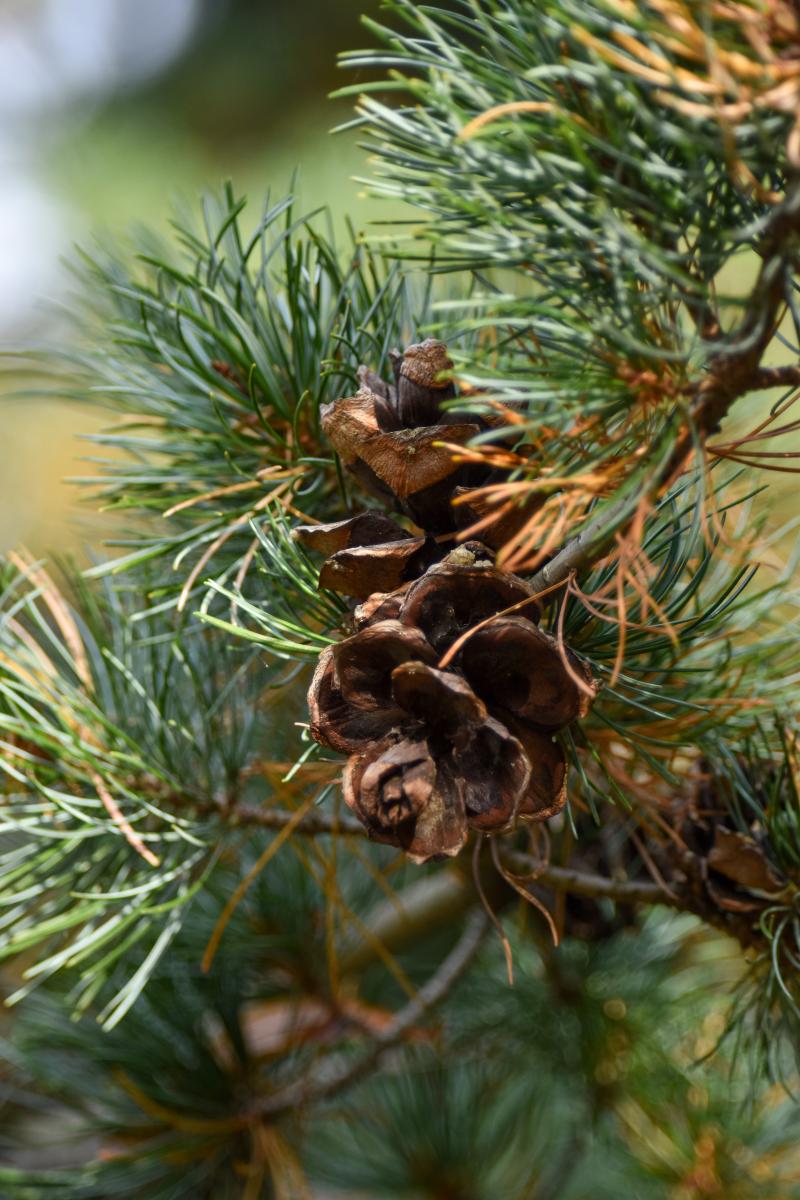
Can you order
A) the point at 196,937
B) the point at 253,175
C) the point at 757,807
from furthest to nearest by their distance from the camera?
the point at 253,175 → the point at 196,937 → the point at 757,807

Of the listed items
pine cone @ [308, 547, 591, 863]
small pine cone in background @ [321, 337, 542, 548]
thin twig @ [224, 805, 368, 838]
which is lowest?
thin twig @ [224, 805, 368, 838]

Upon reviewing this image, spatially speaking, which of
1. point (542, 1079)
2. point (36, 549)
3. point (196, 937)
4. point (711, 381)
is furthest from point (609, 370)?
point (36, 549)

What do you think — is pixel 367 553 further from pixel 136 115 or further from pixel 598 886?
pixel 136 115

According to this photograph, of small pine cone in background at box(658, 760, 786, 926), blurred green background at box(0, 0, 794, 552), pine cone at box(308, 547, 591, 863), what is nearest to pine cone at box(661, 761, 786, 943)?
small pine cone in background at box(658, 760, 786, 926)

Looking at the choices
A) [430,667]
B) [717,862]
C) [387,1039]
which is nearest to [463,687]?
[430,667]

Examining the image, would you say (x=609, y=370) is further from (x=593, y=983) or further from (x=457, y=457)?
(x=593, y=983)

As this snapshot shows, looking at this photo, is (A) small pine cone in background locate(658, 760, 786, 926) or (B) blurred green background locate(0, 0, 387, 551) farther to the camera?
(B) blurred green background locate(0, 0, 387, 551)

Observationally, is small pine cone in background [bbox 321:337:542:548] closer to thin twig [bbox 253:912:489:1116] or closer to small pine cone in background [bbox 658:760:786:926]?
small pine cone in background [bbox 658:760:786:926]

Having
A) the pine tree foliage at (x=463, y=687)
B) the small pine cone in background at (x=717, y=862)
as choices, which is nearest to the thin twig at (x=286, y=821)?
the pine tree foliage at (x=463, y=687)
